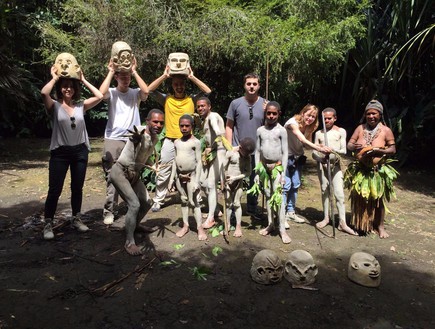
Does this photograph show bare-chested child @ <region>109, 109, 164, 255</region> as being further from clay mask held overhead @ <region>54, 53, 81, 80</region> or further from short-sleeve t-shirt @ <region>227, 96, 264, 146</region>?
short-sleeve t-shirt @ <region>227, 96, 264, 146</region>

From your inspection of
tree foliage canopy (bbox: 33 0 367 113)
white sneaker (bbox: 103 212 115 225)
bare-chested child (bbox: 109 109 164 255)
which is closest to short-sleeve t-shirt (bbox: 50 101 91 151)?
bare-chested child (bbox: 109 109 164 255)

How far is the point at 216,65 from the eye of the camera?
6961mm

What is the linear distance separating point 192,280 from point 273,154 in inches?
71.2

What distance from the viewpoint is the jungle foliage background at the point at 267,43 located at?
257 inches

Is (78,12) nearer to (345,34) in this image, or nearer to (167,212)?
(167,212)

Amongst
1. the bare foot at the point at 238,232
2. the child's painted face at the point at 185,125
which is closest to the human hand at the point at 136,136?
the child's painted face at the point at 185,125

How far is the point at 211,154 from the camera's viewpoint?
15.2 ft

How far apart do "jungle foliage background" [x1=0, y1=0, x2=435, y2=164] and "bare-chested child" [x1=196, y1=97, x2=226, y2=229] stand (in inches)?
43.9

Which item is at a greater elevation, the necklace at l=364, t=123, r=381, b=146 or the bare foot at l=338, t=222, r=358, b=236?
the necklace at l=364, t=123, r=381, b=146

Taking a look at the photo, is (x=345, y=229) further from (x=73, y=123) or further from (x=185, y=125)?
(x=73, y=123)

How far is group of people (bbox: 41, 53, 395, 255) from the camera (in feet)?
13.9

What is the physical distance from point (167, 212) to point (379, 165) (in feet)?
10.0

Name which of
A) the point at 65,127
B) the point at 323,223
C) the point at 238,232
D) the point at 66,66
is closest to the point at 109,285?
the point at 238,232

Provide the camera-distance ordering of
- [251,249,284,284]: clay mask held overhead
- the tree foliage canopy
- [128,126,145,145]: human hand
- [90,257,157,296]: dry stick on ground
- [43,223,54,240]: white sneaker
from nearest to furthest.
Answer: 1. [90,257,157,296]: dry stick on ground
2. [251,249,284,284]: clay mask held overhead
3. [128,126,145,145]: human hand
4. [43,223,54,240]: white sneaker
5. the tree foliage canopy
